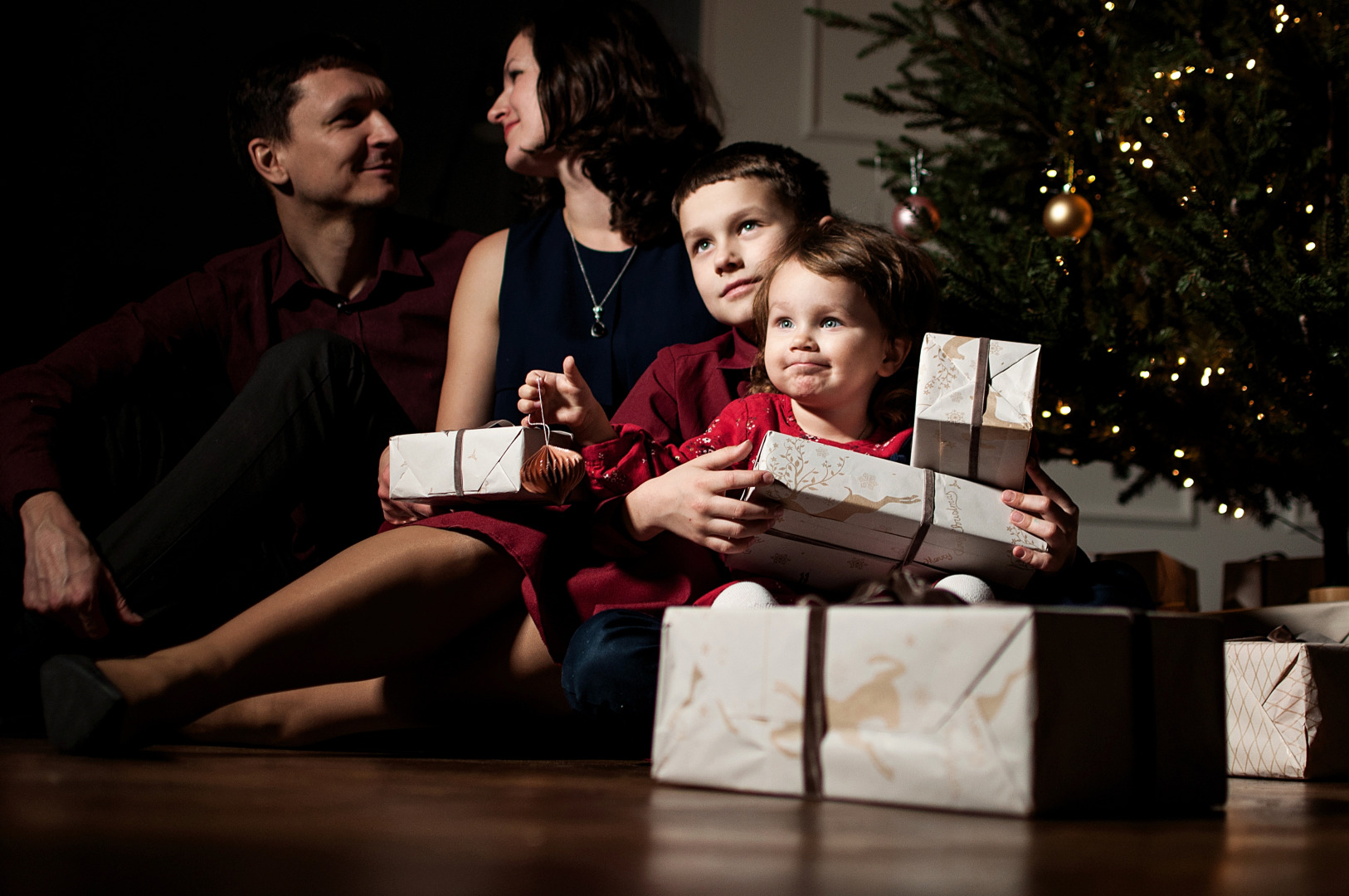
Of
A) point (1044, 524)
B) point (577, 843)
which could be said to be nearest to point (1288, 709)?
point (1044, 524)

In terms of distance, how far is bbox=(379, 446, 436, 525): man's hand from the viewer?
43.0 inches

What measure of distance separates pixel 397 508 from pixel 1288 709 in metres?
0.93

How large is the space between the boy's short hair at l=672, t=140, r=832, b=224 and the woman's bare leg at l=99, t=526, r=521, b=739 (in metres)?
0.57

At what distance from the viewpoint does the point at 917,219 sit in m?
1.45

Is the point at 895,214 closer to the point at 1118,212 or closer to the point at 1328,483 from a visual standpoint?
the point at 1118,212

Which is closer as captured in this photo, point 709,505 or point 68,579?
point 709,505

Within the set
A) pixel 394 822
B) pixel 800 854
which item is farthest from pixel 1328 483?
pixel 394 822

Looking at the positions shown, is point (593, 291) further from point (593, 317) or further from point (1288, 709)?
point (1288, 709)

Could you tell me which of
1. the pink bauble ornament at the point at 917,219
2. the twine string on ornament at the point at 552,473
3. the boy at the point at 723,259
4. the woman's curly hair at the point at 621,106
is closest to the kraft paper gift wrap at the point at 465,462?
the twine string on ornament at the point at 552,473

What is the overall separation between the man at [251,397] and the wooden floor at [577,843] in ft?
1.46

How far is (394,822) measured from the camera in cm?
54

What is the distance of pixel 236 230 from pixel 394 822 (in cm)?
192

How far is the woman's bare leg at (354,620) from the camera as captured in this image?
2.92 ft

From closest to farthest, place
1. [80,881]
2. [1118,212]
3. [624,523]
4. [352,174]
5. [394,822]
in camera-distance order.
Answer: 1. [80,881]
2. [394,822]
3. [624,523]
4. [1118,212]
5. [352,174]
